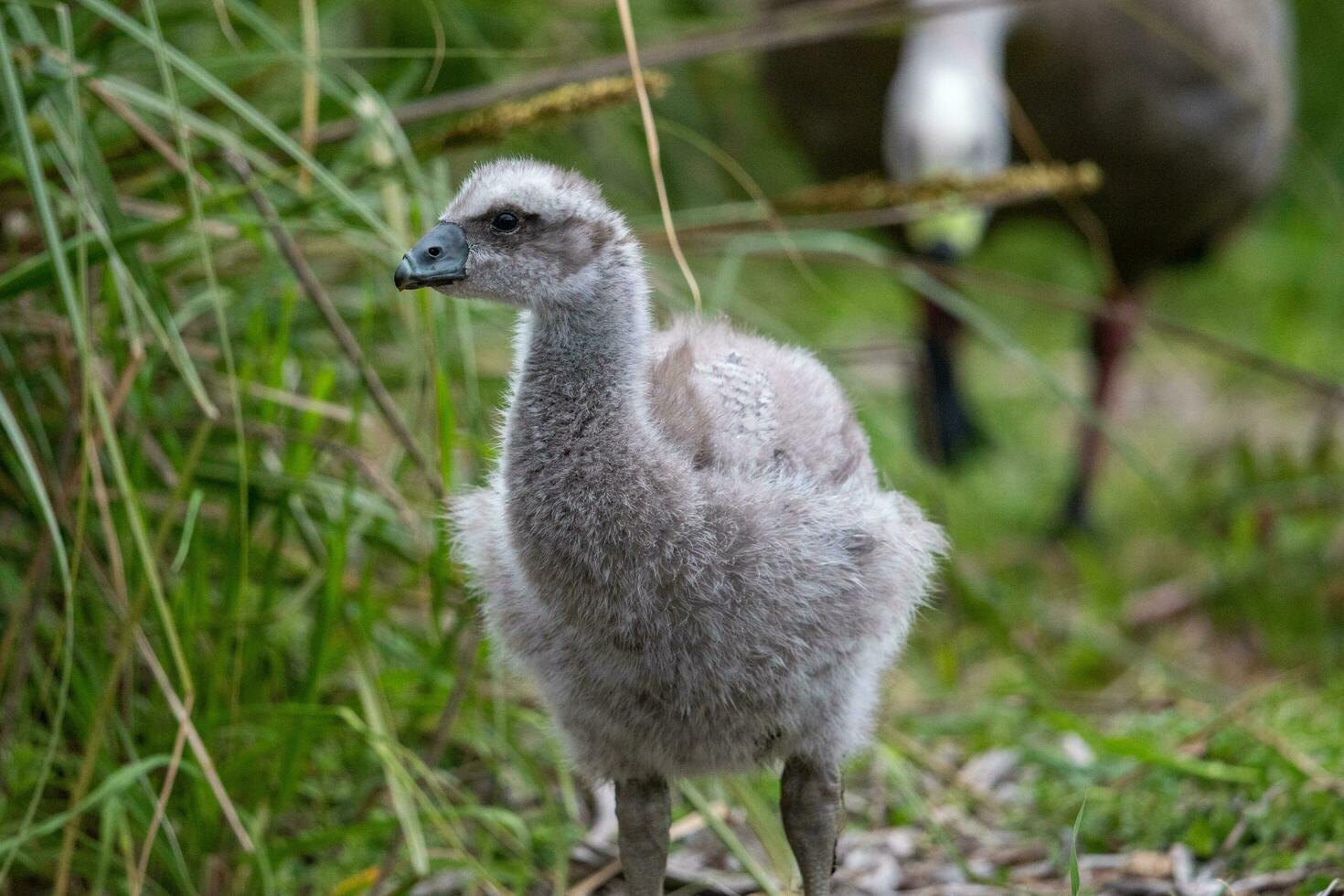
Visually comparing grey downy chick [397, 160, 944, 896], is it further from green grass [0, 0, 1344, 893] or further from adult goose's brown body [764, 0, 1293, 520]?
adult goose's brown body [764, 0, 1293, 520]

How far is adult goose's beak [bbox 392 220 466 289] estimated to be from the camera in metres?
1.59

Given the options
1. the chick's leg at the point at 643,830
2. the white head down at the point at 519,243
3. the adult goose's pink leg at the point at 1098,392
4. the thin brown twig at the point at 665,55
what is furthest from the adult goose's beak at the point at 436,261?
the adult goose's pink leg at the point at 1098,392

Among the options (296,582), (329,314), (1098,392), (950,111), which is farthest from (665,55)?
(1098,392)

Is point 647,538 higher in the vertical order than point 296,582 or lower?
higher

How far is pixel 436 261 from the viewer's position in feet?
5.27

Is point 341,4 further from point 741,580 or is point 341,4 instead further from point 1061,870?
point 1061,870

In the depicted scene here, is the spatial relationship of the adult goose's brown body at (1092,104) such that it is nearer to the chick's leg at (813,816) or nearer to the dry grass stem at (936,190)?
the dry grass stem at (936,190)

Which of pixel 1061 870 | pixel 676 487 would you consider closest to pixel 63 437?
pixel 676 487

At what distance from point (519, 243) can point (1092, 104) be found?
288cm

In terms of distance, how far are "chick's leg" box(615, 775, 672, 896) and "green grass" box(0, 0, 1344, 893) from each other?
0.22 m

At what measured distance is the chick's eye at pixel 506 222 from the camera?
5.34ft

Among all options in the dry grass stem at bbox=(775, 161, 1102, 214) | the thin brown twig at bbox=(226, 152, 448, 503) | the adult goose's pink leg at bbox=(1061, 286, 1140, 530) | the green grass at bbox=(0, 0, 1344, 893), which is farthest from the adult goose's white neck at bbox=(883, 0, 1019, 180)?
the thin brown twig at bbox=(226, 152, 448, 503)

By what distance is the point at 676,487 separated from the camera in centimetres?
164

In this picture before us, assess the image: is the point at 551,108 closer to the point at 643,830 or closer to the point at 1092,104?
the point at 643,830
